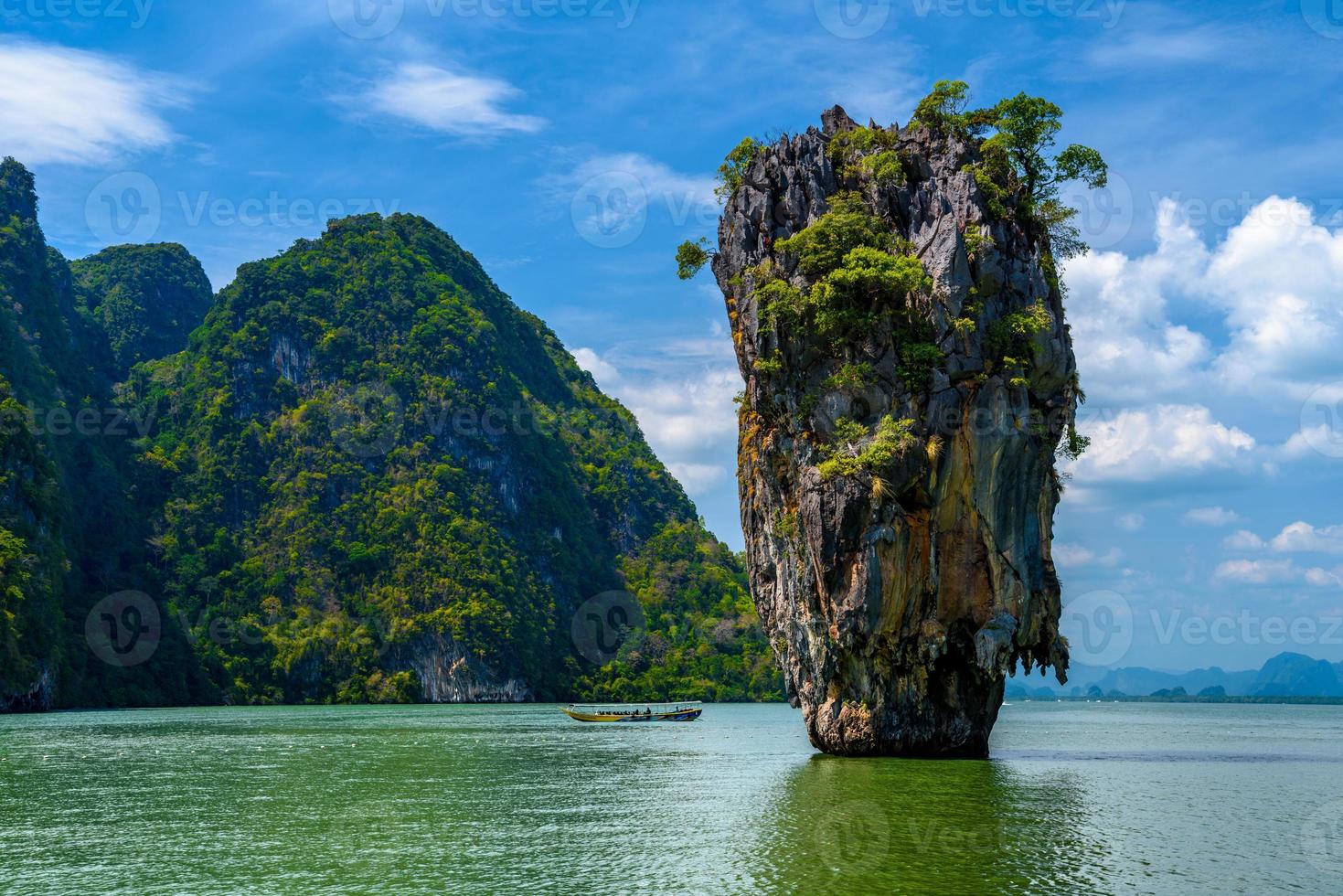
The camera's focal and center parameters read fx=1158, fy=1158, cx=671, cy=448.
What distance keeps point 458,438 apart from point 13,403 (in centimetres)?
6246

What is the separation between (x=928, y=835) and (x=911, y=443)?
13643mm

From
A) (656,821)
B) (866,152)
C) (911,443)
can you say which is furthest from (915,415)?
(656,821)

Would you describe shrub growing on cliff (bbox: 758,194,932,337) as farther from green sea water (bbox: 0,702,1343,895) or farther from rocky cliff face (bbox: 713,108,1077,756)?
green sea water (bbox: 0,702,1343,895)

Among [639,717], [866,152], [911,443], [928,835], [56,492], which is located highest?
[866,152]

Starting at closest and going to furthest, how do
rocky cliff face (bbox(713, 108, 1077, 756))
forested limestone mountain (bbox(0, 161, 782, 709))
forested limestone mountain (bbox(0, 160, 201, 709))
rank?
rocky cliff face (bbox(713, 108, 1077, 756)), forested limestone mountain (bbox(0, 160, 201, 709)), forested limestone mountain (bbox(0, 161, 782, 709))

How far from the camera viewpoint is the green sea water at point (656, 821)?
65.0ft

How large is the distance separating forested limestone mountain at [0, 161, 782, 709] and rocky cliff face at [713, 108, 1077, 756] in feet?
244

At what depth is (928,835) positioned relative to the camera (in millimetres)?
23000

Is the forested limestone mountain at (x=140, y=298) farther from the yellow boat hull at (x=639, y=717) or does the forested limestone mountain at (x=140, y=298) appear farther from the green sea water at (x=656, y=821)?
the green sea water at (x=656, y=821)

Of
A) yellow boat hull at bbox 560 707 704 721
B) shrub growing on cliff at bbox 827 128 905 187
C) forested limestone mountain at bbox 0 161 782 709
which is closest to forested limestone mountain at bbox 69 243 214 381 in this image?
forested limestone mountain at bbox 0 161 782 709

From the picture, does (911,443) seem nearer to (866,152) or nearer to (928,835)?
(866,152)

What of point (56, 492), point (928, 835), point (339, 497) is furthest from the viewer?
point (339, 497)

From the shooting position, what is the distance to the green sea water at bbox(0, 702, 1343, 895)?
65.0 feet

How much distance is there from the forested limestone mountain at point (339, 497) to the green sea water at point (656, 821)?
64473mm
